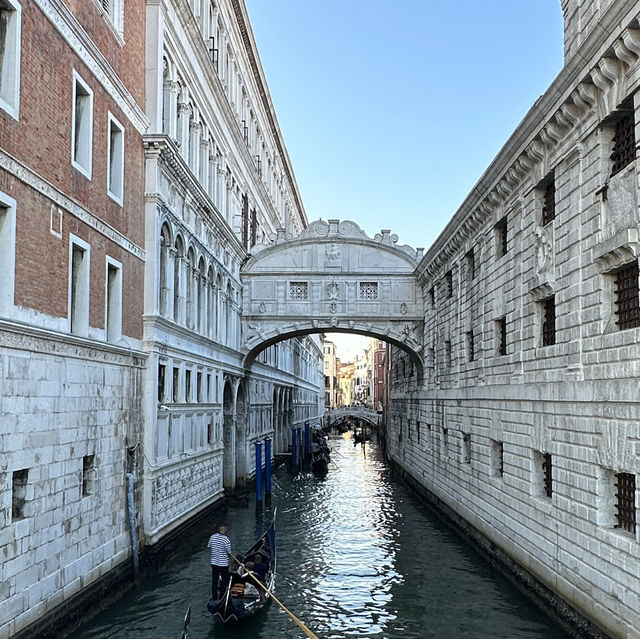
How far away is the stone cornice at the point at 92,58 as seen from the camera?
1046 cm

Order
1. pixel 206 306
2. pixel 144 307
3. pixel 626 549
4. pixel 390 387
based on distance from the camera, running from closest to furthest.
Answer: pixel 626 549 < pixel 144 307 < pixel 206 306 < pixel 390 387

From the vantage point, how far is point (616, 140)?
10242mm

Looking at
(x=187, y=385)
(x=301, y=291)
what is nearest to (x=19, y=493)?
(x=187, y=385)

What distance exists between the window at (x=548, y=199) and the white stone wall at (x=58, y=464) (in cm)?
745

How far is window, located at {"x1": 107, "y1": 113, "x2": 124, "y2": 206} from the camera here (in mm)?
13516

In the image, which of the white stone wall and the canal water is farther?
the canal water

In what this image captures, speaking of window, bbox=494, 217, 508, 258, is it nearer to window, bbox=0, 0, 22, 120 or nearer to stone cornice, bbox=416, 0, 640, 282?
stone cornice, bbox=416, 0, 640, 282

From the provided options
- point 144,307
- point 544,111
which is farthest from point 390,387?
point 544,111

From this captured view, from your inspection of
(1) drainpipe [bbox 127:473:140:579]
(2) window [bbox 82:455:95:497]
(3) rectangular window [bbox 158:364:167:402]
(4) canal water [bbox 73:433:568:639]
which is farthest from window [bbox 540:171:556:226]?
(1) drainpipe [bbox 127:473:140:579]

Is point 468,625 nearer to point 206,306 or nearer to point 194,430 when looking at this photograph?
point 194,430

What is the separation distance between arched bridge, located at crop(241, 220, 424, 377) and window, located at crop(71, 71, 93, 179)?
13.8 m

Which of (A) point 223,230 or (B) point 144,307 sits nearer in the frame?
(B) point 144,307

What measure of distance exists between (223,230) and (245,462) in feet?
27.8

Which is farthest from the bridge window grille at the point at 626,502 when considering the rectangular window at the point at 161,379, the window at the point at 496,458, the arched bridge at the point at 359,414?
the arched bridge at the point at 359,414
